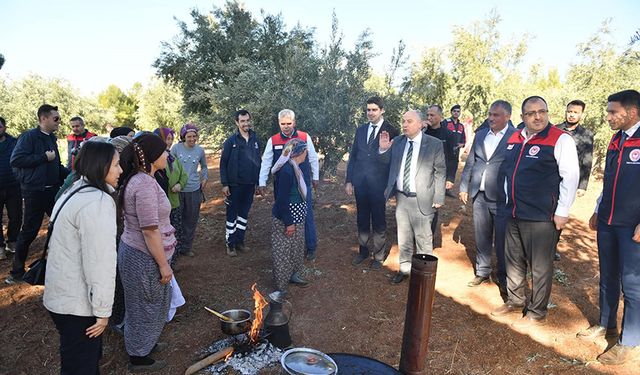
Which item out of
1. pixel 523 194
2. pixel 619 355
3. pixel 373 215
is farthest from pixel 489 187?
pixel 619 355

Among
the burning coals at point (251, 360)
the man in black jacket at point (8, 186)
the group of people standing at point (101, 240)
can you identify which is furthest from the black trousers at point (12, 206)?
the burning coals at point (251, 360)

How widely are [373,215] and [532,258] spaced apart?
6.95 feet

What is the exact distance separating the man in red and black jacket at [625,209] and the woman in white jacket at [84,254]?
12.9 feet

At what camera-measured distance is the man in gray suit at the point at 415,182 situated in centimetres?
454

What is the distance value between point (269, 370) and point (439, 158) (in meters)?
3.06

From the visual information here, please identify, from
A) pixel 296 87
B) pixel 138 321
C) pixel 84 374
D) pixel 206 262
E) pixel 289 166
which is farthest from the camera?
pixel 296 87

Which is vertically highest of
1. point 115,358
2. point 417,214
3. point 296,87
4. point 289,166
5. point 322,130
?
point 296,87

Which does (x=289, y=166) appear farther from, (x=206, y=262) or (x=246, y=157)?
(x=206, y=262)

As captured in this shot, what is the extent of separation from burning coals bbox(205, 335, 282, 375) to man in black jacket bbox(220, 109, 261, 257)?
8.80 ft

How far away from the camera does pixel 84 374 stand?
7.68 feet

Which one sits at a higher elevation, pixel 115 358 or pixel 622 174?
pixel 622 174

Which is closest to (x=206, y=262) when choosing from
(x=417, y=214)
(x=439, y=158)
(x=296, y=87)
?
(x=417, y=214)

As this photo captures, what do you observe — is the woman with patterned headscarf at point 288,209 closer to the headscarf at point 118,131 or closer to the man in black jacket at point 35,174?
the headscarf at point 118,131

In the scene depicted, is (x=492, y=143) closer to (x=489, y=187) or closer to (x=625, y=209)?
(x=489, y=187)
